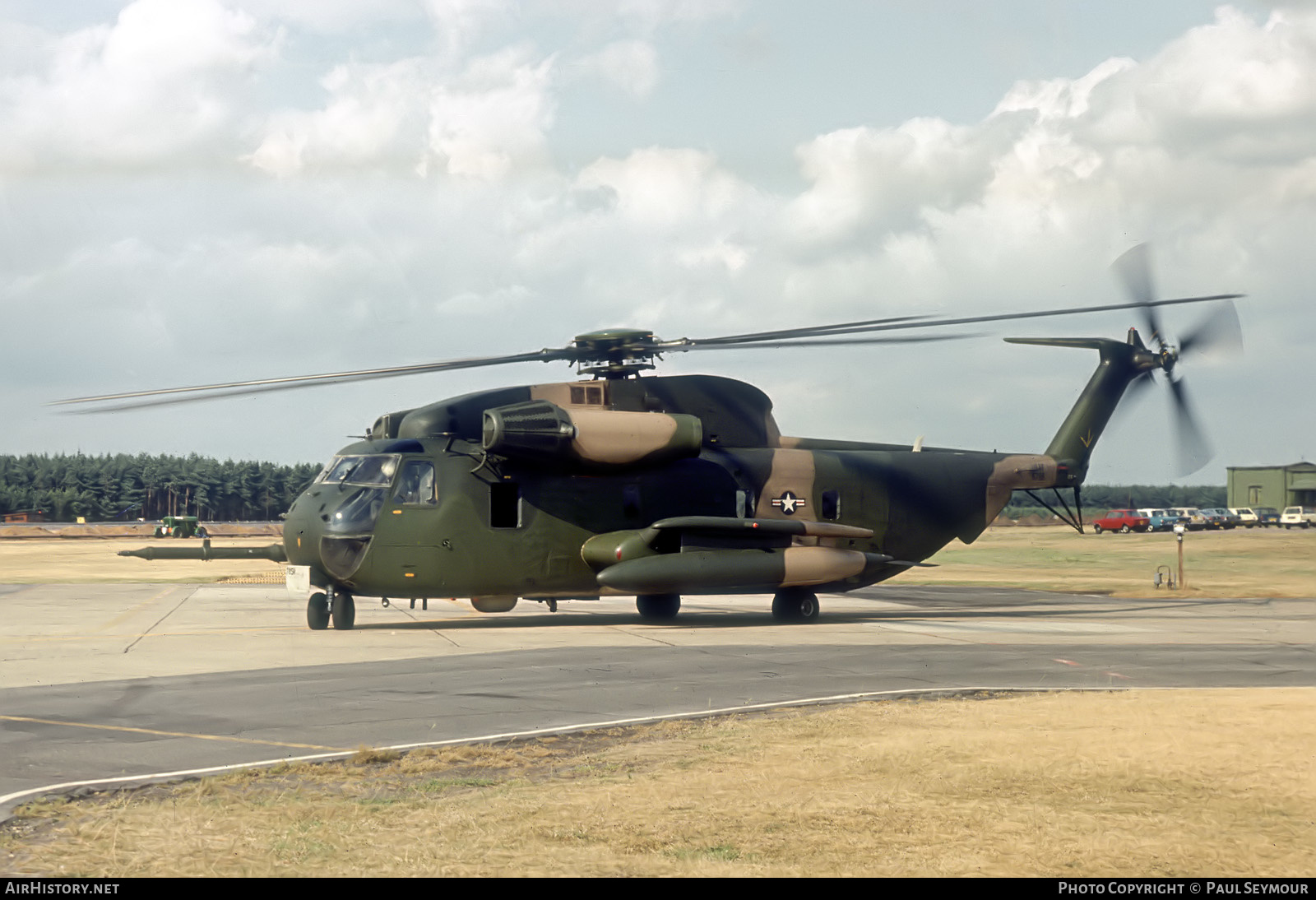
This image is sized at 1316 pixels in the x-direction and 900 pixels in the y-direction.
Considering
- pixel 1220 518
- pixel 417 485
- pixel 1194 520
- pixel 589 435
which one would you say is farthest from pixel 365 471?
pixel 1220 518

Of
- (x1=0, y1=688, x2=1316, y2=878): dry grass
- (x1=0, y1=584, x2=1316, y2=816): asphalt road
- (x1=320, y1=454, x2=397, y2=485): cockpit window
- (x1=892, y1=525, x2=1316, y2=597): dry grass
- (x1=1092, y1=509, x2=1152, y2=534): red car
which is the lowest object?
(x1=892, y1=525, x2=1316, y2=597): dry grass

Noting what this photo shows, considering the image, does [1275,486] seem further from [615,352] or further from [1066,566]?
[615,352]

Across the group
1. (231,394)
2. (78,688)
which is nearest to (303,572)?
(231,394)

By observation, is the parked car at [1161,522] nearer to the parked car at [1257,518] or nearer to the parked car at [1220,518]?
the parked car at [1220,518]

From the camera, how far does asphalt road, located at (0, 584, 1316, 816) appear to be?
36.0 feet

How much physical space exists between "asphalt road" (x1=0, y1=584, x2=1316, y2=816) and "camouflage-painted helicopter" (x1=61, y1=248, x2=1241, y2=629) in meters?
0.99

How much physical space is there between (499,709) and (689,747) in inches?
117

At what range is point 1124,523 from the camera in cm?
8869

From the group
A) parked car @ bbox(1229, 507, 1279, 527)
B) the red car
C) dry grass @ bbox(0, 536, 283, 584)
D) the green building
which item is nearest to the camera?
dry grass @ bbox(0, 536, 283, 584)

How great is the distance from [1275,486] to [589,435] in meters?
142

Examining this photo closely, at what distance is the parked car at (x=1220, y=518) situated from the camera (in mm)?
97750

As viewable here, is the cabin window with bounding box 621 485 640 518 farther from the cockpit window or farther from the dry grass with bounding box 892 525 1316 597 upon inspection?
the dry grass with bounding box 892 525 1316 597

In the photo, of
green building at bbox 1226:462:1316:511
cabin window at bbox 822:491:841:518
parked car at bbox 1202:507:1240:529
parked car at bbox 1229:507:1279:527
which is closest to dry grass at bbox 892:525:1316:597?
cabin window at bbox 822:491:841:518

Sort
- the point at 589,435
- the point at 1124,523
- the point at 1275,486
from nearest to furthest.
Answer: the point at 589,435 → the point at 1124,523 → the point at 1275,486
